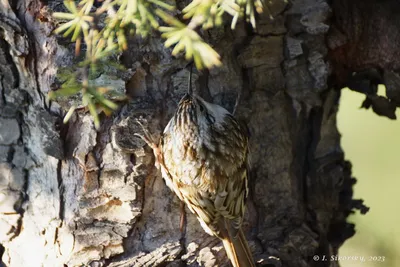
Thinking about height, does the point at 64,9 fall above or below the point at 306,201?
above

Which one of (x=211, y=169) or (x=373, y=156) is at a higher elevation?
(x=373, y=156)

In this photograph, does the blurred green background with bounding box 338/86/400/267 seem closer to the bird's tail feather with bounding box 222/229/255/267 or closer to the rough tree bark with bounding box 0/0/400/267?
the rough tree bark with bounding box 0/0/400/267

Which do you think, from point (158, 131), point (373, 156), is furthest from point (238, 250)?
point (373, 156)

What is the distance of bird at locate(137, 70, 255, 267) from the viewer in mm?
1965

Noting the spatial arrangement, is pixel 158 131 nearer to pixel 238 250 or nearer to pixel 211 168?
pixel 211 168

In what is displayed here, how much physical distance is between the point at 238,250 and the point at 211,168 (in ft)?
0.83

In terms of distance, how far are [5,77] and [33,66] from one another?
0.09 meters

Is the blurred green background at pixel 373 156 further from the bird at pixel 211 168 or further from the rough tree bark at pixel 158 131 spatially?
the bird at pixel 211 168

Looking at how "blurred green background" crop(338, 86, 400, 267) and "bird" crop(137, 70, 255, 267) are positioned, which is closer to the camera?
"bird" crop(137, 70, 255, 267)

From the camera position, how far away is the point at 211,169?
2008 mm

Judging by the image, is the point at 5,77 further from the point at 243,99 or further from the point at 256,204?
the point at 256,204

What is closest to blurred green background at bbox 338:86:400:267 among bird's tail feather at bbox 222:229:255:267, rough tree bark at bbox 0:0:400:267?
rough tree bark at bbox 0:0:400:267

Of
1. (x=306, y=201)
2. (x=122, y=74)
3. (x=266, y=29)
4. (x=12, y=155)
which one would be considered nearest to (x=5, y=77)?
(x=12, y=155)

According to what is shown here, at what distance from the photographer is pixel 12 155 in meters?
2.04
